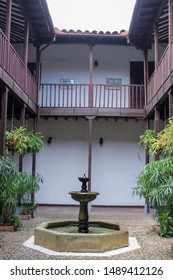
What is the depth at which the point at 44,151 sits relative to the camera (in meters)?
17.2

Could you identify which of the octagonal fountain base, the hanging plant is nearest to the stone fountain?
the octagonal fountain base

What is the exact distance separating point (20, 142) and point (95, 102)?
5335 millimetres

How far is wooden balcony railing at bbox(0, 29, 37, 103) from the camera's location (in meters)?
10.3

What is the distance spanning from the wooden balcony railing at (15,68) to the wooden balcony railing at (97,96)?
1307 mm

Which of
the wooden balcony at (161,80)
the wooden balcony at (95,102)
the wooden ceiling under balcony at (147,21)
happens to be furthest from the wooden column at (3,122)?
the wooden ceiling under balcony at (147,21)

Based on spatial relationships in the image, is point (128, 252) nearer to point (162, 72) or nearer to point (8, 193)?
point (8, 193)

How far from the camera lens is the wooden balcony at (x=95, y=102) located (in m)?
15.6

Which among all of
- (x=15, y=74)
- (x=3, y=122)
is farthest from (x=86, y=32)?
(x=3, y=122)

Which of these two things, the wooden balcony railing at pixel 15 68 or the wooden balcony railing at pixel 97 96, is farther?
the wooden balcony railing at pixel 97 96

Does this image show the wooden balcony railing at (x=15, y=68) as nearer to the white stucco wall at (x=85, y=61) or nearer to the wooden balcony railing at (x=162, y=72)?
the white stucco wall at (x=85, y=61)

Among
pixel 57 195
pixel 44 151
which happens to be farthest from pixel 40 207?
pixel 44 151

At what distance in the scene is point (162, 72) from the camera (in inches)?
470

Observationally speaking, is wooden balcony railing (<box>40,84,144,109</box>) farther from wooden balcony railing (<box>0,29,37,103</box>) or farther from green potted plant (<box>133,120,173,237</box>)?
green potted plant (<box>133,120,173,237</box>)

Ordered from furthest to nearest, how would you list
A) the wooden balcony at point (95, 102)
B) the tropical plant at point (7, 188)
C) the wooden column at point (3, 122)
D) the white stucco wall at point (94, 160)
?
the white stucco wall at point (94, 160) → the wooden balcony at point (95, 102) → the wooden column at point (3, 122) → the tropical plant at point (7, 188)
